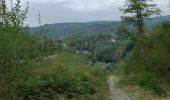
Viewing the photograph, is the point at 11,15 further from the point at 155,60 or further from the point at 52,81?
the point at 155,60

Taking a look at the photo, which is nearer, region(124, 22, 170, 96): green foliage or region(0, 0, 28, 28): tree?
region(0, 0, 28, 28): tree

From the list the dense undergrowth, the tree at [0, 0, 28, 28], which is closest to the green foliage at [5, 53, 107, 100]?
the tree at [0, 0, 28, 28]

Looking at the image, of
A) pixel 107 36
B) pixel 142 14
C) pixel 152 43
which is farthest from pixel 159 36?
pixel 107 36

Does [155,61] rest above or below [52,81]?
below

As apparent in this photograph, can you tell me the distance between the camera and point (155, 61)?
→ 34875 millimetres

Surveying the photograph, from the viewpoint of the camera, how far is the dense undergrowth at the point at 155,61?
106 ft

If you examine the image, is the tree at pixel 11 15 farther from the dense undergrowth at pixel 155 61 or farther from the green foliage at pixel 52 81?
the dense undergrowth at pixel 155 61

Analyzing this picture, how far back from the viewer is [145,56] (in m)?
38.6

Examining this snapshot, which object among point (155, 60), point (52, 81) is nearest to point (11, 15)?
point (52, 81)

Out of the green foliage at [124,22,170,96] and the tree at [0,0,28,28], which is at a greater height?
the tree at [0,0,28,28]

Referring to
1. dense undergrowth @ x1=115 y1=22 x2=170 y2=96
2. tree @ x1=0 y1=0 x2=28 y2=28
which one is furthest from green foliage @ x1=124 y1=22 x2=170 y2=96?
tree @ x1=0 y1=0 x2=28 y2=28

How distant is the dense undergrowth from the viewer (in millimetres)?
32406

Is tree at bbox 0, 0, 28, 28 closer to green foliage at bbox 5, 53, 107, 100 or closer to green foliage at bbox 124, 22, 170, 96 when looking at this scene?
green foliage at bbox 5, 53, 107, 100

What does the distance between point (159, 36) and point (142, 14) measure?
20707 millimetres
